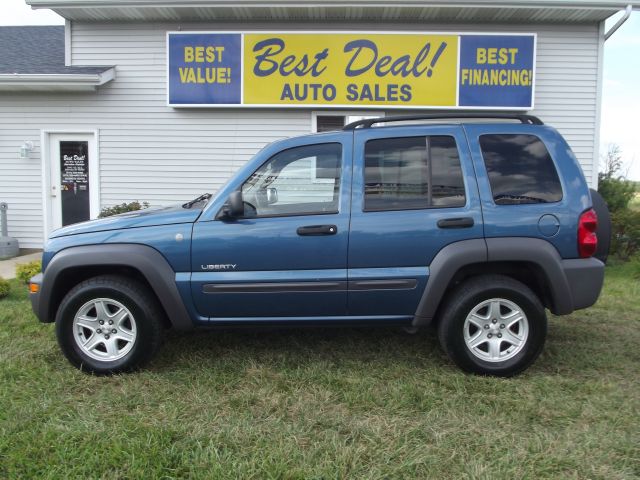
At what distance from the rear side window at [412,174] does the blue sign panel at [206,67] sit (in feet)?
18.9

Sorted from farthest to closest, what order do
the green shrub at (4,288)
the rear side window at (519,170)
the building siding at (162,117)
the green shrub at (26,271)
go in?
the building siding at (162,117) → the green shrub at (26,271) → the green shrub at (4,288) → the rear side window at (519,170)

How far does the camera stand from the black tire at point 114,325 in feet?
12.0

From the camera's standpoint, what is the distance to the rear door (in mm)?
3590

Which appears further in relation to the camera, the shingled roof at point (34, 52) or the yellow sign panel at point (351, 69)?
the shingled roof at point (34, 52)

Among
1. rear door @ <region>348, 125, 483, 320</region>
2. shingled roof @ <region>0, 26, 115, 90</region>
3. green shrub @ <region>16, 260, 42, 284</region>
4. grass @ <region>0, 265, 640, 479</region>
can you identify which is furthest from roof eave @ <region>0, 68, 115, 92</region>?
rear door @ <region>348, 125, 483, 320</region>

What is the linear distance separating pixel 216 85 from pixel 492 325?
272 inches

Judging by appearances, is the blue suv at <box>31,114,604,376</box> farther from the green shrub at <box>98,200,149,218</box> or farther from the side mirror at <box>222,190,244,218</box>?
the green shrub at <box>98,200,149,218</box>

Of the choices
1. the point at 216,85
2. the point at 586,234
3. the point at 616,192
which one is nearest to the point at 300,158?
the point at 586,234

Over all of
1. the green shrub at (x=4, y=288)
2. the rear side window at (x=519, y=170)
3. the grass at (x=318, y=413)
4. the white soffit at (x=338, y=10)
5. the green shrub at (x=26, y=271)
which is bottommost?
the grass at (x=318, y=413)

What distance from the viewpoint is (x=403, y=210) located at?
364cm

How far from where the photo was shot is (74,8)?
8.45 metres

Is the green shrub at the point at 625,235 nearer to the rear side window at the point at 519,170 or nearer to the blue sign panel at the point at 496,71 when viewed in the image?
the blue sign panel at the point at 496,71

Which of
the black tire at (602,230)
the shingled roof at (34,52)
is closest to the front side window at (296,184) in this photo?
the black tire at (602,230)

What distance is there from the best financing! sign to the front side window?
17.3ft
